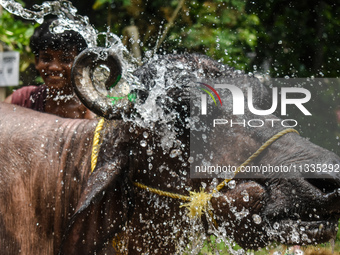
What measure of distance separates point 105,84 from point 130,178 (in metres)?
0.53

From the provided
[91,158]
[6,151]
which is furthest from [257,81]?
[6,151]

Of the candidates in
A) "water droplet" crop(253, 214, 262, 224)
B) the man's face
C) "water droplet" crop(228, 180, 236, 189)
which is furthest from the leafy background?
"water droplet" crop(253, 214, 262, 224)

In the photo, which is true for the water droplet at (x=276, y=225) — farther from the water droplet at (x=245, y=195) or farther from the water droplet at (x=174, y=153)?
the water droplet at (x=174, y=153)

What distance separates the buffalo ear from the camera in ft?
7.39

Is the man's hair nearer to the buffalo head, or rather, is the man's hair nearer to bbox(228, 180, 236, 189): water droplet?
the buffalo head

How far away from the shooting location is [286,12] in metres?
6.66

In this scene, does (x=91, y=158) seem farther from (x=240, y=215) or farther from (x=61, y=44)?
(x=61, y=44)

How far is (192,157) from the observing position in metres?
2.35

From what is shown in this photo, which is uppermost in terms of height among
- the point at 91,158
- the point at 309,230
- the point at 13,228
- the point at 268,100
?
the point at 268,100

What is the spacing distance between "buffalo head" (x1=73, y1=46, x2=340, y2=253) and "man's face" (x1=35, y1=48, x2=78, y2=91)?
53.9 inches

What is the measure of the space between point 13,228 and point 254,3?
5391mm

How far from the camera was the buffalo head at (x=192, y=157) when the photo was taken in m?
2.06

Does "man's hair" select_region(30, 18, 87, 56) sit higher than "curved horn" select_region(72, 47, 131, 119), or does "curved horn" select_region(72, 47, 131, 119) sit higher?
"man's hair" select_region(30, 18, 87, 56)

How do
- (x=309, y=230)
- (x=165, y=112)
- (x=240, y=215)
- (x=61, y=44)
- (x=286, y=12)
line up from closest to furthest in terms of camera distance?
1. (x=309, y=230)
2. (x=240, y=215)
3. (x=165, y=112)
4. (x=61, y=44)
5. (x=286, y=12)
